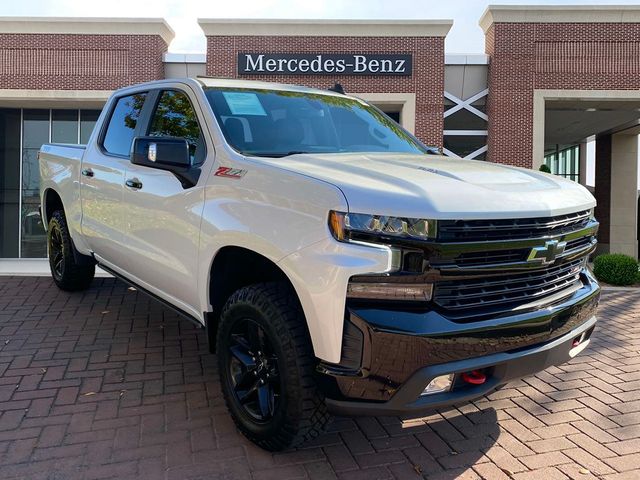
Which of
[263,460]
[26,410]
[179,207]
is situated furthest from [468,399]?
[26,410]

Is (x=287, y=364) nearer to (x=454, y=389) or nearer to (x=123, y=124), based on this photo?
(x=454, y=389)

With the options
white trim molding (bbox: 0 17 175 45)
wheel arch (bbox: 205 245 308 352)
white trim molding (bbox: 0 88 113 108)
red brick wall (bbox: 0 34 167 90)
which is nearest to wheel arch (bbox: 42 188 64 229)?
wheel arch (bbox: 205 245 308 352)

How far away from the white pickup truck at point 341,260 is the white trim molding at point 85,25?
14556 millimetres

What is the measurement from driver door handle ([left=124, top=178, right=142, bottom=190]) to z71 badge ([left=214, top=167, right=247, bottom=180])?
1.00 meters

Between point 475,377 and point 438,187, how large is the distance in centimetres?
86

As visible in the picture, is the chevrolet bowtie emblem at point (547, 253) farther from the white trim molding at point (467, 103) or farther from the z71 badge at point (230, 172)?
the white trim molding at point (467, 103)

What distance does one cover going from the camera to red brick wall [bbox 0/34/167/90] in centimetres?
1688

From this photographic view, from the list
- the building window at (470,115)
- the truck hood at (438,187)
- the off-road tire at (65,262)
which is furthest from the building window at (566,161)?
the truck hood at (438,187)

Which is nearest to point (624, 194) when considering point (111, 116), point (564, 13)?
point (564, 13)

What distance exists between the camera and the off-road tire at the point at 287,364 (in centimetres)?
252

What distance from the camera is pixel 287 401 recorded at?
2.57m

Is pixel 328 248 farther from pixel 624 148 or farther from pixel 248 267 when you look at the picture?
pixel 624 148

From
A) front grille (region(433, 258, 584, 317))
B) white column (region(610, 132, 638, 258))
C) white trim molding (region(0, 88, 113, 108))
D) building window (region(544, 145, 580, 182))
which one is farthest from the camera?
building window (region(544, 145, 580, 182))

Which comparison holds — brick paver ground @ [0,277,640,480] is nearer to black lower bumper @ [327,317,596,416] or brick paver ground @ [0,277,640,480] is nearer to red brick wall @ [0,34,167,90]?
black lower bumper @ [327,317,596,416]
